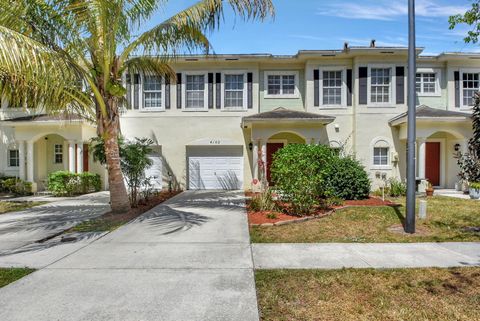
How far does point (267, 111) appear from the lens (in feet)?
55.6

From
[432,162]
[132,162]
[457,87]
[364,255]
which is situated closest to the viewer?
[364,255]

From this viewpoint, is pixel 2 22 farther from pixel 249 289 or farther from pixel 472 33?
pixel 472 33

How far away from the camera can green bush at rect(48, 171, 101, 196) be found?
50.9 ft

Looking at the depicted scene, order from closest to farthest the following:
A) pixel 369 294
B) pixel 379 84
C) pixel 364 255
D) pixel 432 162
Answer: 1. pixel 369 294
2. pixel 364 255
3. pixel 379 84
4. pixel 432 162

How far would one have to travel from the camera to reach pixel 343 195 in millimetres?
12062

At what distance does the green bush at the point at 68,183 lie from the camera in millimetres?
15508

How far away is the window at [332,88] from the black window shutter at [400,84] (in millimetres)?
2792

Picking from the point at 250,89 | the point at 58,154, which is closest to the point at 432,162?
the point at 250,89

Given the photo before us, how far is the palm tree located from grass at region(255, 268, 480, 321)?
6.39m

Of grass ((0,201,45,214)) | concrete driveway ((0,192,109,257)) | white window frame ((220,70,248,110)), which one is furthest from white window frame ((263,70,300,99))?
grass ((0,201,45,214))

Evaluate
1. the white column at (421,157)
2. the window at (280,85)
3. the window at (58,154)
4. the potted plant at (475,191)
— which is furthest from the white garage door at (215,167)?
the potted plant at (475,191)

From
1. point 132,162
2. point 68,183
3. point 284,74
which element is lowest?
point 68,183

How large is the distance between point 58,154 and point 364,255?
18497 mm

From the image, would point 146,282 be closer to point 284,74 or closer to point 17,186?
point 284,74
